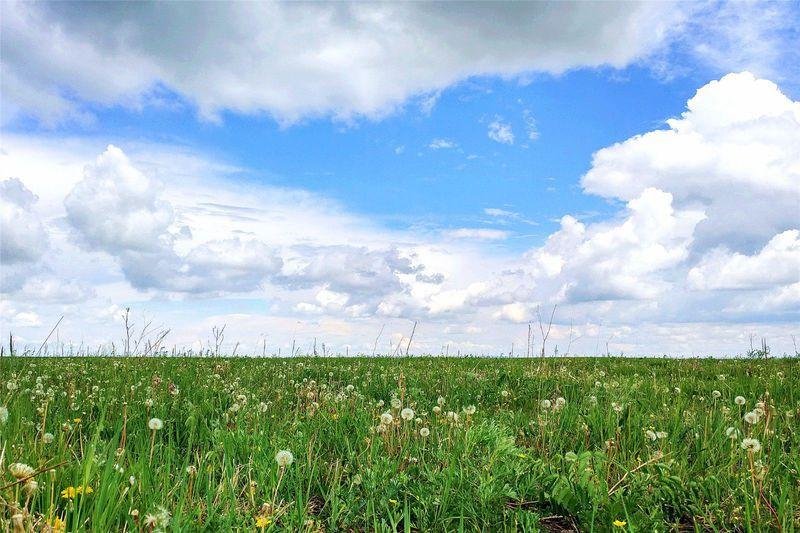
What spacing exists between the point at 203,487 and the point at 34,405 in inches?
162

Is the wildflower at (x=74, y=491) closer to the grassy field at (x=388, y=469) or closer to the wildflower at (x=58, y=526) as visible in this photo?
the grassy field at (x=388, y=469)

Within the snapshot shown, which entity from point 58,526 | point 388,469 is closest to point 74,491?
point 58,526

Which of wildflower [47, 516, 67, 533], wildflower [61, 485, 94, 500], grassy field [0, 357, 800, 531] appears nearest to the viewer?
wildflower [47, 516, 67, 533]

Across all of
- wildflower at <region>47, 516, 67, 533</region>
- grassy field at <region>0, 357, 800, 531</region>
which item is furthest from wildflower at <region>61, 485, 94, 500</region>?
wildflower at <region>47, 516, 67, 533</region>

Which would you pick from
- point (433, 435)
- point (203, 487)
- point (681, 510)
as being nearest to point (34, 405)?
point (203, 487)

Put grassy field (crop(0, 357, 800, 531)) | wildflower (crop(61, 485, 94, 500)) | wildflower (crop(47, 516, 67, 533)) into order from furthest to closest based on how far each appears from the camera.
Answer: grassy field (crop(0, 357, 800, 531))
wildflower (crop(61, 485, 94, 500))
wildflower (crop(47, 516, 67, 533))

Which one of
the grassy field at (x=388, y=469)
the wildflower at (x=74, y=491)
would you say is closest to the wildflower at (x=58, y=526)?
the grassy field at (x=388, y=469)

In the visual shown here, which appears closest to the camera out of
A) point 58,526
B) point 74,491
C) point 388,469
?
point 58,526

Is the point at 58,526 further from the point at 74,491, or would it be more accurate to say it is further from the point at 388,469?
the point at 388,469

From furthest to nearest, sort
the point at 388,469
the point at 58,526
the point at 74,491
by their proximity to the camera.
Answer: the point at 388,469 < the point at 74,491 < the point at 58,526

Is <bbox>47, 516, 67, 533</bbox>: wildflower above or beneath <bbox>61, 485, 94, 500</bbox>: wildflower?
beneath

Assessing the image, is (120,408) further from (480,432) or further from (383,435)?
(480,432)

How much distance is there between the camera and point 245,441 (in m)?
5.11

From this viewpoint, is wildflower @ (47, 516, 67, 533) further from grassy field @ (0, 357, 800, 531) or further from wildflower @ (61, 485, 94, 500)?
wildflower @ (61, 485, 94, 500)
